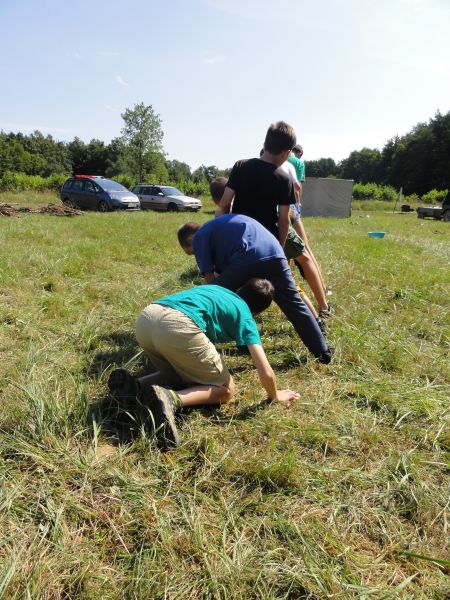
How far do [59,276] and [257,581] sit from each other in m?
4.64

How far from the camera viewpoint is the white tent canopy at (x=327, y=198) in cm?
2353

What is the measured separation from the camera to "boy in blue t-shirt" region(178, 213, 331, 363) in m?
2.83

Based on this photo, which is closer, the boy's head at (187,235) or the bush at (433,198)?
the boy's head at (187,235)

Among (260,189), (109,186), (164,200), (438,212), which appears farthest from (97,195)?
(438,212)

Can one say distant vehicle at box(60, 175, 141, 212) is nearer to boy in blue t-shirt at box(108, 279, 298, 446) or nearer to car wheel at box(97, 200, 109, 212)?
car wheel at box(97, 200, 109, 212)

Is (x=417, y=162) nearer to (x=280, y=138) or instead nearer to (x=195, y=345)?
(x=280, y=138)

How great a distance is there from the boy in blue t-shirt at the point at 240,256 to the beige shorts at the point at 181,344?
23.5 inches

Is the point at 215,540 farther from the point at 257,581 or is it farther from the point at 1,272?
the point at 1,272

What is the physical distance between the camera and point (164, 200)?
20.3 meters

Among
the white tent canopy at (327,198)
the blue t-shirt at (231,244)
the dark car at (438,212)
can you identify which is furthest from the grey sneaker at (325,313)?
the white tent canopy at (327,198)

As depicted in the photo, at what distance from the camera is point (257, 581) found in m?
1.42

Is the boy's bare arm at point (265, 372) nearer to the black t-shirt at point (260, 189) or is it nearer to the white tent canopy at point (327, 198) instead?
the black t-shirt at point (260, 189)

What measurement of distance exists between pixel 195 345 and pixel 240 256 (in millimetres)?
793

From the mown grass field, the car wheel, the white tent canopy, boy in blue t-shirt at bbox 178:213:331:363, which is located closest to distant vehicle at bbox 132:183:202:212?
the car wheel
